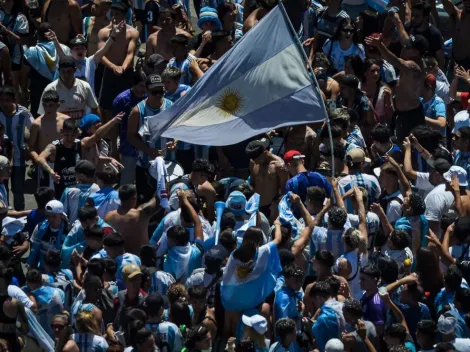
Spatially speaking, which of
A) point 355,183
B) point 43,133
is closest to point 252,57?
point 355,183

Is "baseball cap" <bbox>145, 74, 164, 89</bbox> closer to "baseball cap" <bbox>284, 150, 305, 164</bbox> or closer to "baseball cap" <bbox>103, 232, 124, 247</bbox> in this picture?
"baseball cap" <bbox>284, 150, 305, 164</bbox>

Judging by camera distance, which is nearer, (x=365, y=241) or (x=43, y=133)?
(x=365, y=241)

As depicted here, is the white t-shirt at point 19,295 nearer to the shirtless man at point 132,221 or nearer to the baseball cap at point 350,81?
the shirtless man at point 132,221

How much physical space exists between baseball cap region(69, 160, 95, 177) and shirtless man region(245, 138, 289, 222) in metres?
1.61

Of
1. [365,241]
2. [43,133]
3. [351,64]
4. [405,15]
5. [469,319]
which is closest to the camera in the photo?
[469,319]

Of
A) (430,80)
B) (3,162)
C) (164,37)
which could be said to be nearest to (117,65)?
(164,37)

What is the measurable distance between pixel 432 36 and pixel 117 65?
393 centimetres

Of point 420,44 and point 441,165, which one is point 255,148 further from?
point 420,44

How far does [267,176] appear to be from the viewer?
17.2 metres

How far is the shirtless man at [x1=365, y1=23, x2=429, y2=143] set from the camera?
62.8 feet

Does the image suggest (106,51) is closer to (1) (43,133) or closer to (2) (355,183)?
(1) (43,133)

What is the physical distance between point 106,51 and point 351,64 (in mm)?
2884

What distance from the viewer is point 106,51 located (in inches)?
773

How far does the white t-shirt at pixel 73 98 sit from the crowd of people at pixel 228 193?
0.02 metres
